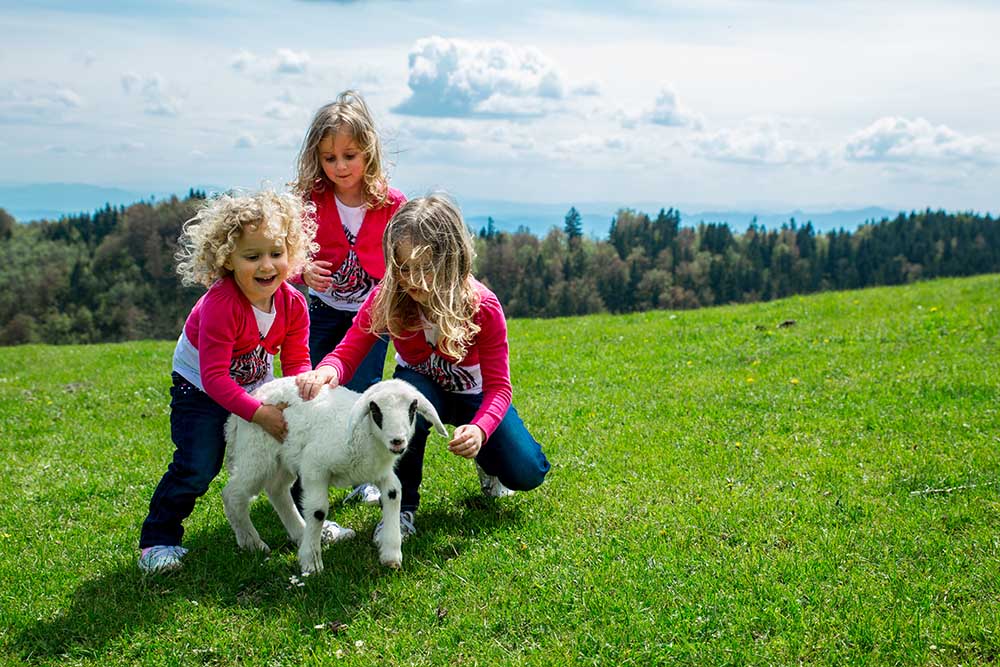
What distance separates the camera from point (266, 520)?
6.86 metres

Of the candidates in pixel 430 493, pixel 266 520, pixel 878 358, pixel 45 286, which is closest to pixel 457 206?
pixel 430 493

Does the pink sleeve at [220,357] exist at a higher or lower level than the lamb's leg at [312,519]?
higher

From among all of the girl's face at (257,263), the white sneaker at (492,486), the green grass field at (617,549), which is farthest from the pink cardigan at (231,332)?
the white sneaker at (492,486)

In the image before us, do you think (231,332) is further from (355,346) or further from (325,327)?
(325,327)

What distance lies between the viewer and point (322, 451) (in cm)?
547

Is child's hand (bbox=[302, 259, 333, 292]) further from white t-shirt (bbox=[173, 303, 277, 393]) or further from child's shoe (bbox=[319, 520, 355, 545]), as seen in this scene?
child's shoe (bbox=[319, 520, 355, 545])

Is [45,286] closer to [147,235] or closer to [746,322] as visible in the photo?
[147,235]

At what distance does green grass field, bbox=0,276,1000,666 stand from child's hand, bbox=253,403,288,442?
96cm

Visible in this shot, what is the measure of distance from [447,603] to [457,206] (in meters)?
2.83

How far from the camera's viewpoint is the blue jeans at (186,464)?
6008 mm

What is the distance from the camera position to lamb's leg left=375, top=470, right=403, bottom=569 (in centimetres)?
556

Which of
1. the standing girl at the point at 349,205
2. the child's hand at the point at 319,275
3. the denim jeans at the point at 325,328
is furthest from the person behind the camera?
the denim jeans at the point at 325,328


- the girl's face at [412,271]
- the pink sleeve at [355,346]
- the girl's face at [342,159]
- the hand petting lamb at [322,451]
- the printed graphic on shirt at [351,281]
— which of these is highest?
the girl's face at [342,159]

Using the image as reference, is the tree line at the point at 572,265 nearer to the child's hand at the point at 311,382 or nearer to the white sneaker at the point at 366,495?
the white sneaker at the point at 366,495
